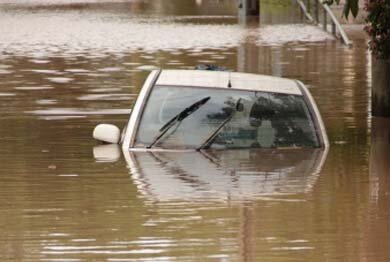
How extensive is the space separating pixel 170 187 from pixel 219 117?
1714mm

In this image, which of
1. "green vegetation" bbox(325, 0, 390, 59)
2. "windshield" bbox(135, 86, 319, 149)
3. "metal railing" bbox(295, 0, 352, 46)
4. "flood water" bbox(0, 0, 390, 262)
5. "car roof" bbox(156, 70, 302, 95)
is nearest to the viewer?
"flood water" bbox(0, 0, 390, 262)

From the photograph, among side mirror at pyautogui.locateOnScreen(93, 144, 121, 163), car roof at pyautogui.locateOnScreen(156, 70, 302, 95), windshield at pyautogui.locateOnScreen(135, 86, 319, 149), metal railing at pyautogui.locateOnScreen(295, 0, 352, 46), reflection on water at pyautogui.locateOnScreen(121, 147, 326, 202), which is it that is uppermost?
car roof at pyautogui.locateOnScreen(156, 70, 302, 95)

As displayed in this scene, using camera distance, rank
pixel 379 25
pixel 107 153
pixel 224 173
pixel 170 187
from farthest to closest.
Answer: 1. pixel 379 25
2. pixel 107 153
3. pixel 224 173
4. pixel 170 187

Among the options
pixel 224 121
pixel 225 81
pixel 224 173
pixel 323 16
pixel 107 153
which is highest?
pixel 225 81

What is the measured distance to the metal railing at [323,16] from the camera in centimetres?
3464

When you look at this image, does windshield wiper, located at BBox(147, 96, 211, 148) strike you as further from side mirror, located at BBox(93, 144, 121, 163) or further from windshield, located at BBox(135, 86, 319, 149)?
side mirror, located at BBox(93, 144, 121, 163)

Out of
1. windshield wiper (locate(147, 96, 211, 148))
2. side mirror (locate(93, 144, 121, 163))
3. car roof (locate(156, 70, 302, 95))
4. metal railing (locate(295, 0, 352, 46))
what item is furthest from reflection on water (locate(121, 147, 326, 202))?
metal railing (locate(295, 0, 352, 46))

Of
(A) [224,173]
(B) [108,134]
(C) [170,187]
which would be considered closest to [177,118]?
(A) [224,173]

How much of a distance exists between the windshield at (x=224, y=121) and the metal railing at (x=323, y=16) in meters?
19.8

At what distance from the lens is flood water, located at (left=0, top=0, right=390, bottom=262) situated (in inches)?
360

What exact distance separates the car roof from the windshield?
7cm

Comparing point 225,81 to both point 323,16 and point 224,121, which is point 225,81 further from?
point 323,16

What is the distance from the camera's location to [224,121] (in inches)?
524

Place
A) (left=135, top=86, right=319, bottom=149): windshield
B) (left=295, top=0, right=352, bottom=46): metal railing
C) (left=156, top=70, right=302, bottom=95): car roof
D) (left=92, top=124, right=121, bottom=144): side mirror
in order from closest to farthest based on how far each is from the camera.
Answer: (left=135, top=86, right=319, bottom=149): windshield → (left=156, top=70, right=302, bottom=95): car roof → (left=92, top=124, right=121, bottom=144): side mirror → (left=295, top=0, right=352, bottom=46): metal railing
